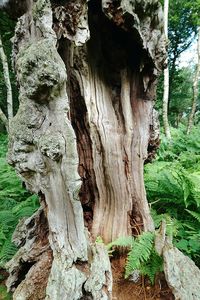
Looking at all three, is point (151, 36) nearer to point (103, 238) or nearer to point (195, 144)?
point (103, 238)

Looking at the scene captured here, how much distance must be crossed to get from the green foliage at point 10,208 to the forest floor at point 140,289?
1.15 metres

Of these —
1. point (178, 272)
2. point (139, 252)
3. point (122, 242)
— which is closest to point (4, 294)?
point (122, 242)

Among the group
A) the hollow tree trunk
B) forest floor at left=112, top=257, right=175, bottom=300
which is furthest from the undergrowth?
forest floor at left=112, top=257, right=175, bottom=300

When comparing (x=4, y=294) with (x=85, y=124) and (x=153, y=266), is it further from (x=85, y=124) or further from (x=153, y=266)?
(x=85, y=124)

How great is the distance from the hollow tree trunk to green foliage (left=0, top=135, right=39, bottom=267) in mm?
515

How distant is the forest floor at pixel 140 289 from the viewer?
2.13m

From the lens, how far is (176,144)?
6.03 metres

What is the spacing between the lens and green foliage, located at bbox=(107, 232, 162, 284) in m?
2.07

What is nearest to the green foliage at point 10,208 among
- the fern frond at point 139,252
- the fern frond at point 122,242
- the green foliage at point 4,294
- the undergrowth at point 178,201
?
the green foliage at point 4,294

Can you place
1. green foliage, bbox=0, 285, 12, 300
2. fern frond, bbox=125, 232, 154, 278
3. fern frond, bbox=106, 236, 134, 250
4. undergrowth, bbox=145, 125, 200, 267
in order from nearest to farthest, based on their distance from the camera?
fern frond, bbox=125, 232, 154, 278 < fern frond, bbox=106, 236, 134, 250 < green foliage, bbox=0, 285, 12, 300 < undergrowth, bbox=145, 125, 200, 267

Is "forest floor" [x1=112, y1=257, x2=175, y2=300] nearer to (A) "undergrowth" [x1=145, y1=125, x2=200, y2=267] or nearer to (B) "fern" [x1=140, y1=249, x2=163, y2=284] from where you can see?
(B) "fern" [x1=140, y1=249, x2=163, y2=284]

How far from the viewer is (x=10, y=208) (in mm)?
3773

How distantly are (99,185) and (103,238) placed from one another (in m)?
0.47

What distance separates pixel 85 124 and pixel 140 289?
1425 millimetres
